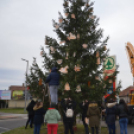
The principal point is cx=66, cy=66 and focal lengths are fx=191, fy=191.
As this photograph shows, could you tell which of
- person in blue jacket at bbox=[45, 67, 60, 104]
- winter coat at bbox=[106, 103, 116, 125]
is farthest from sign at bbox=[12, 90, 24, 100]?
winter coat at bbox=[106, 103, 116, 125]

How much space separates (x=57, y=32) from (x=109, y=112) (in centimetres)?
481

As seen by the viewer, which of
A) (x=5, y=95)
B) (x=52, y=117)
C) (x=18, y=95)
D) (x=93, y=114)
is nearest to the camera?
(x=52, y=117)

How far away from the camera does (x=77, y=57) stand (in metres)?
9.37

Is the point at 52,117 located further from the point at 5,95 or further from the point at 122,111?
the point at 5,95

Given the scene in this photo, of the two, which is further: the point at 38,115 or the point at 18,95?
the point at 18,95

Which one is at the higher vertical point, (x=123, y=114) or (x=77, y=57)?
(x=77, y=57)

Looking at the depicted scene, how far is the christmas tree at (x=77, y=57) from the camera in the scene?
784 cm

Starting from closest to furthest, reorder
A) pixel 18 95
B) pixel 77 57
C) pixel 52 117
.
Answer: pixel 52 117 → pixel 77 57 → pixel 18 95

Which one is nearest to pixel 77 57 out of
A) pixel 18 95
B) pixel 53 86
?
pixel 53 86

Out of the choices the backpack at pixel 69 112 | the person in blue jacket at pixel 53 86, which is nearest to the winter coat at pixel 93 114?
the backpack at pixel 69 112

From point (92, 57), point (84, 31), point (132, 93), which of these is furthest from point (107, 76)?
point (132, 93)

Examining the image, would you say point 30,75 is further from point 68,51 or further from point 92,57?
point 92,57

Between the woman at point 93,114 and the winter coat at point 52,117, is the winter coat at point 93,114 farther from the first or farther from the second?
the winter coat at point 52,117

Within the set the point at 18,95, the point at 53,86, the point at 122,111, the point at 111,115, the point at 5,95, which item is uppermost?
the point at 18,95
